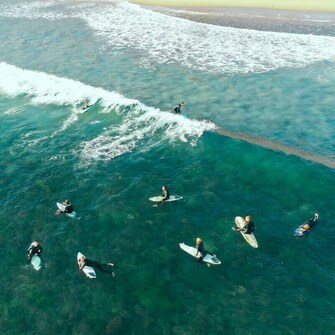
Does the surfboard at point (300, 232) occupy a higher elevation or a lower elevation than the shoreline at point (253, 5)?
lower

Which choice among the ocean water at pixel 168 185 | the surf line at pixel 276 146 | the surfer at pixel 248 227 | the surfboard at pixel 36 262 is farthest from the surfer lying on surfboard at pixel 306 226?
the surfboard at pixel 36 262

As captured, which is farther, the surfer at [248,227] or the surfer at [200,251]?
the surfer at [248,227]

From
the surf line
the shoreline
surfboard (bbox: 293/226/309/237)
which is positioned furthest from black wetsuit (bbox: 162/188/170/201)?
the shoreline

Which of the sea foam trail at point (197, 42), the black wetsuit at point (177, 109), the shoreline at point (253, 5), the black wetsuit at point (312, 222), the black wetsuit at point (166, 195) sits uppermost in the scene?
the shoreline at point (253, 5)

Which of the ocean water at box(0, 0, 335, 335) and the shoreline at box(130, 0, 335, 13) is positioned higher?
the shoreline at box(130, 0, 335, 13)

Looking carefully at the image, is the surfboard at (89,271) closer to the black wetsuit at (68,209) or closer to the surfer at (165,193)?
the black wetsuit at (68,209)

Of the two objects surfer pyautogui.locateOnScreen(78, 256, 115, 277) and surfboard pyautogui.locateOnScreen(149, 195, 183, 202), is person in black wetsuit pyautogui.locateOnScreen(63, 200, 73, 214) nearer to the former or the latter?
surfer pyautogui.locateOnScreen(78, 256, 115, 277)

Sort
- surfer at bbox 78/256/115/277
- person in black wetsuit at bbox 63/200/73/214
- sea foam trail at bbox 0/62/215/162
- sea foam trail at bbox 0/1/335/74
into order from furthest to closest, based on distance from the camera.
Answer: sea foam trail at bbox 0/1/335/74 → sea foam trail at bbox 0/62/215/162 → person in black wetsuit at bbox 63/200/73/214 → surfer at bbox 78/256/115/277
